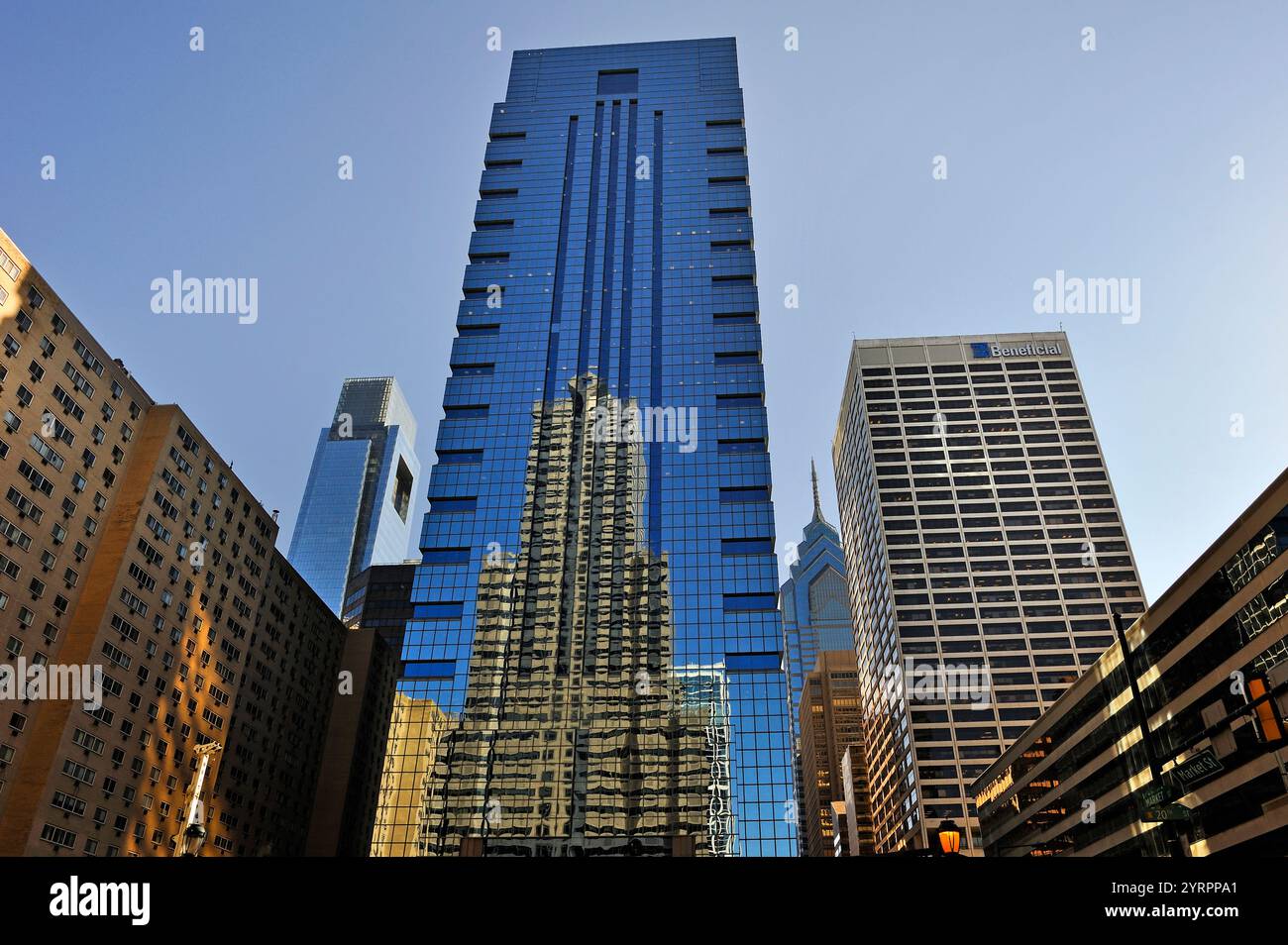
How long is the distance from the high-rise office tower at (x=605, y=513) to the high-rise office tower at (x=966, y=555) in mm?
53855

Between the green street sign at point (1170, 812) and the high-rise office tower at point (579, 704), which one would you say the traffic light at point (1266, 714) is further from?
the high-rise office tower at point (579, 704)

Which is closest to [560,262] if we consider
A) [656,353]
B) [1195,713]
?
[656,353]

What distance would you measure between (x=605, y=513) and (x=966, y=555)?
255ft

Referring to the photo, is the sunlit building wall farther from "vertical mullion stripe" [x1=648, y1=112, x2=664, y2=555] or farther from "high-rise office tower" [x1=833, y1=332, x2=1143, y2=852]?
"high-rise office tower" [x1=833, y1=332, x2=1143, y2=852]

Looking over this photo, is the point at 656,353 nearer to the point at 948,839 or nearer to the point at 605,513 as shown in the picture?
the point at 605,513

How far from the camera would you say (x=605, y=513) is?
363 ft

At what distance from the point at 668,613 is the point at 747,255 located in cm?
5588

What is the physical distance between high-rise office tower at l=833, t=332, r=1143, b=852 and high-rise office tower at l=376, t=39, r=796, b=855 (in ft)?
177

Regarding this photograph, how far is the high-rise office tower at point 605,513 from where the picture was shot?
94562 millimetres

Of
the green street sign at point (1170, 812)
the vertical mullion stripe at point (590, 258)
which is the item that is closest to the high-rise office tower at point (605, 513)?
the vertical mullion stripe at point (590, 258)
